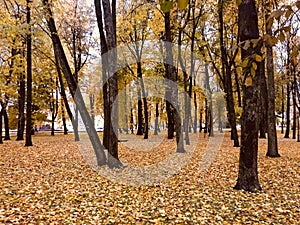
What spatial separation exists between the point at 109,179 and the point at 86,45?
15618 millimetres

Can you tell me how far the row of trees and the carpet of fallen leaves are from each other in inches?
29.4

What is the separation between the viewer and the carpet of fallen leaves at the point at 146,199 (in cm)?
394

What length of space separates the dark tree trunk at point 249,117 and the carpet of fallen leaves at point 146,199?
0.33 m

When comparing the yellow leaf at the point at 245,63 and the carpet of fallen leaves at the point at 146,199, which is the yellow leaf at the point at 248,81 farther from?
the carpet of fallen leaves at the point at 146,199

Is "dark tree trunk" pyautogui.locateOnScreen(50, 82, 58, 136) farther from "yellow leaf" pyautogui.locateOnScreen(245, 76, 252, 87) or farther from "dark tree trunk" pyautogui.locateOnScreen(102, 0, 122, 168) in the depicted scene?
"yellow leaf" pyautogui.locateOnScreen(245, 76, 252, 87)

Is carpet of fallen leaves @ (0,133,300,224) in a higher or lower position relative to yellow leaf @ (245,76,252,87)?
lower

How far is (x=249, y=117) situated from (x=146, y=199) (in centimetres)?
247

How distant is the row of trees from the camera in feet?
16.6

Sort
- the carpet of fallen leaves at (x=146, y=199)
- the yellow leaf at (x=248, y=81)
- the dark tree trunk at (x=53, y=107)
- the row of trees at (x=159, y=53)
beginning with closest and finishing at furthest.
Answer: the yellow leaf at (x=248, y=81) < the carpet of fallen leaves at (x=146, y=199) < the row of trees at (x=159, y=53) < the dark tree trunk at (x=53, y=107)

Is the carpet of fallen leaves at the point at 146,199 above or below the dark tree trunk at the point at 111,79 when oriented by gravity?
below

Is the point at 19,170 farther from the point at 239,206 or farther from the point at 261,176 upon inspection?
the point at 261,176

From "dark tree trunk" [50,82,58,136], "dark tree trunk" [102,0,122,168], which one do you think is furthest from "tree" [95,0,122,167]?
"dark tree trunk" [50,82,58,136]

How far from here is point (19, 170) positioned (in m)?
7.51

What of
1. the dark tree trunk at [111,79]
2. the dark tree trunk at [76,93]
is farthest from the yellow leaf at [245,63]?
the dark tree trunk at [76,93]
